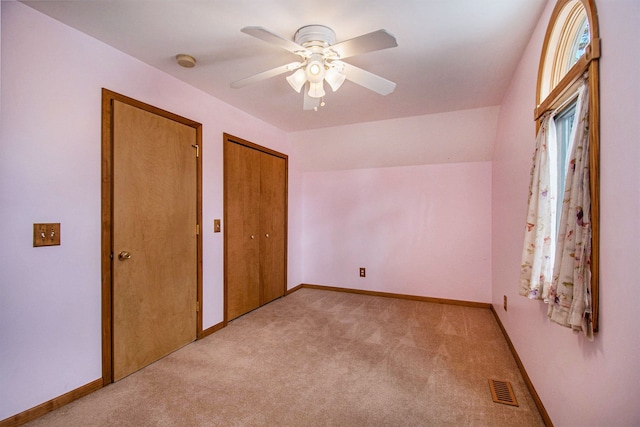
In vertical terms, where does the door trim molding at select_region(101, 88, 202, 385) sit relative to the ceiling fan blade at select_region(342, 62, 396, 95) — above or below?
below

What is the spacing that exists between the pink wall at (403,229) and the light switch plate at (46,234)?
322 cm

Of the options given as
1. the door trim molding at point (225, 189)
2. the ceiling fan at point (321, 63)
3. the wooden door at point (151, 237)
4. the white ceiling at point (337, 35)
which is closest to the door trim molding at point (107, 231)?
the wooden door at point (151, 237)

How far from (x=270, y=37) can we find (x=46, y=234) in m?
1.74

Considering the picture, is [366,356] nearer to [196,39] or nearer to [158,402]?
[158,402]

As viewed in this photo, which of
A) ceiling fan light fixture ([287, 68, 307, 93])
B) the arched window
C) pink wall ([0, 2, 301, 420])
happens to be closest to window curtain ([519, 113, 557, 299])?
the arched window

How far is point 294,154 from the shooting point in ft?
14.2

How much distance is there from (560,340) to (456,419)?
2.39ft

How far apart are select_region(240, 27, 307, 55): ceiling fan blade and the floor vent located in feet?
8.16

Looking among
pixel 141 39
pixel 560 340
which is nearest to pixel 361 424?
pixel 560 340

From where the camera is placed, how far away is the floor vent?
5.93ft

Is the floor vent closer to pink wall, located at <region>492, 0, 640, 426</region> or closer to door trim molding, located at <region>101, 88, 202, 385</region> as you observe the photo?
pink wall, located at <region>492, 0, 640, 426</region>

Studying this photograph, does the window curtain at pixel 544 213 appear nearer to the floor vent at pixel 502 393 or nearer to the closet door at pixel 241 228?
the floor vent at pixel 502 393

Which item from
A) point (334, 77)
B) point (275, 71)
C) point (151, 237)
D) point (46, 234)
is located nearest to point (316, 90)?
point (334, 77)

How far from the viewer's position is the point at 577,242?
119 centimetres
